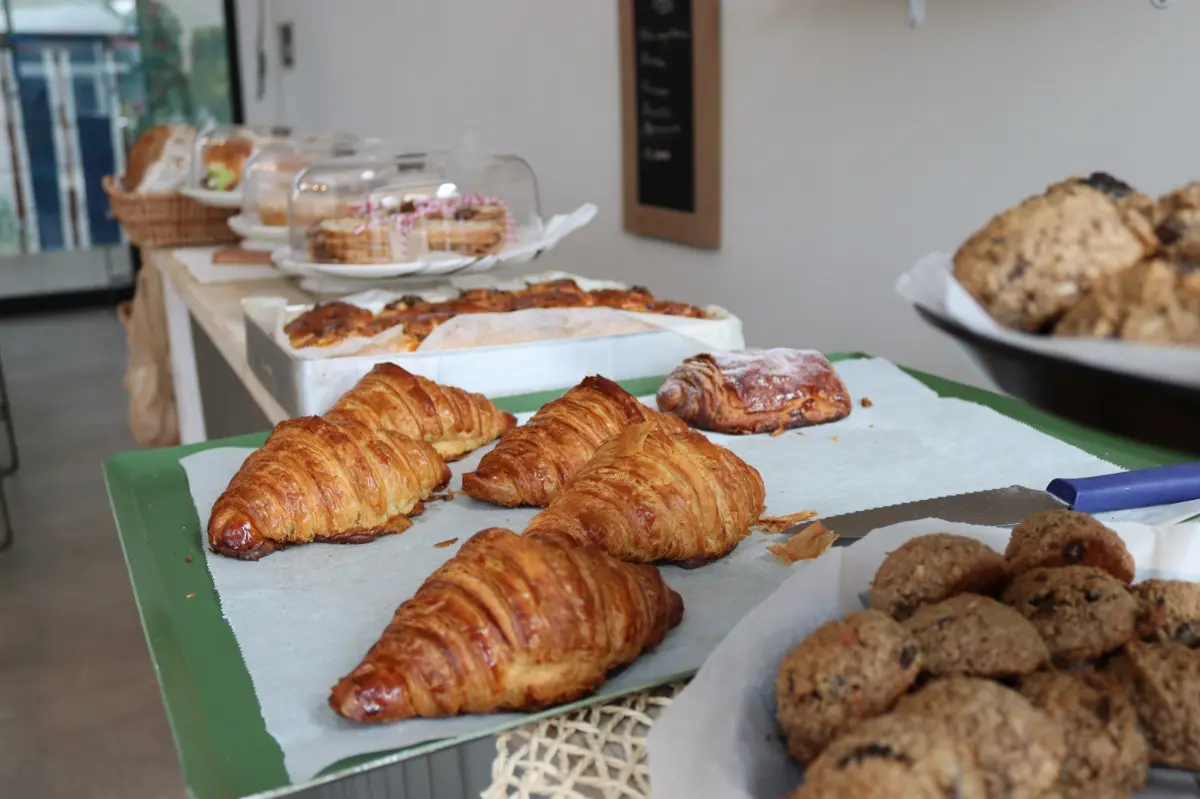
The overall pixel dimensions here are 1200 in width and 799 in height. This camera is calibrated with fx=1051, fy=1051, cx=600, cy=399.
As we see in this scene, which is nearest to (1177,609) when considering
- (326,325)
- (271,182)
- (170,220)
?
(326,325)

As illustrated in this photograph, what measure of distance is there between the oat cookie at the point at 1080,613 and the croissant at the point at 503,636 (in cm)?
27

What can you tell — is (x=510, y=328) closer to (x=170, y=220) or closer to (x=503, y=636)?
(x=503, y=636)

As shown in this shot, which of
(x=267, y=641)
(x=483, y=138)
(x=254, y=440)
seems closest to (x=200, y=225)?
(x=483, y=138)

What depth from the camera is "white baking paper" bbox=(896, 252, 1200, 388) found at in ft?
1.31

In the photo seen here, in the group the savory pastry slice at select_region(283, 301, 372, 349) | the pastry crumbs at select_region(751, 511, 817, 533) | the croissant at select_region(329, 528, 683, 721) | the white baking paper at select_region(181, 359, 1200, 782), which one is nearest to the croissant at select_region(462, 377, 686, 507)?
the white baking paper at select_region(181, 359, 1200, 782)

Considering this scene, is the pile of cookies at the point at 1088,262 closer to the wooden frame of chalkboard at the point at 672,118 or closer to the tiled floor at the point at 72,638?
the wooden frame of chalkboard at the point at 672,118

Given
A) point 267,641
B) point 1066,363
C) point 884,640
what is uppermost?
point 1066,363

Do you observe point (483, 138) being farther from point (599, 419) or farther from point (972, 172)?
point (599, 419)

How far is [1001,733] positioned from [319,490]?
0.66 m

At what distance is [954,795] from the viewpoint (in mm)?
468

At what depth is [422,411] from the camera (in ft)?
3.94

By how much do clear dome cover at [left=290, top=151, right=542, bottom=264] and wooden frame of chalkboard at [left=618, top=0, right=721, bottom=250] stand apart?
54 cm

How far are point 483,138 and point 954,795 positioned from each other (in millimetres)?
3404

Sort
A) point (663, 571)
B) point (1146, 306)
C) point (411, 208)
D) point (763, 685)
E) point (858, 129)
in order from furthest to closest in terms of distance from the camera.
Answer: point (858, 129) < point (411, 208) < point (663, 571) < point (763, 685) < point (1146, 306)
